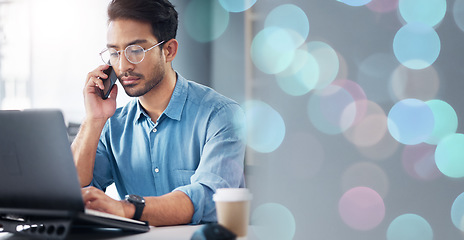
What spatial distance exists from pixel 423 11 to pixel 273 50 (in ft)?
2.43

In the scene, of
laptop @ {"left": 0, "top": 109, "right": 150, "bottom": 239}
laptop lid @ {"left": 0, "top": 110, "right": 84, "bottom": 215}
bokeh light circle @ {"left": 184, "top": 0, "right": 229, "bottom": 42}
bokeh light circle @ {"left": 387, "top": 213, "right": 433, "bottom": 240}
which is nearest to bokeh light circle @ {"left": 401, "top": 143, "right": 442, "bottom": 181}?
bokeh light circle @ {"left": 387, "top": 213, "right": 433, "bottom": 240}

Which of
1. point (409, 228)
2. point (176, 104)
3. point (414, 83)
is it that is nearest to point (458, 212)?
point (409, 228)

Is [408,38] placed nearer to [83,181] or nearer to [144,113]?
[144,113]

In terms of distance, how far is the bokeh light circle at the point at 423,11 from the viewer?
4.23ft

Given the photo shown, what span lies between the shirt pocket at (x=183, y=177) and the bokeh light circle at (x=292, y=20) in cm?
82

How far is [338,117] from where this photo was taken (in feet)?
5.55

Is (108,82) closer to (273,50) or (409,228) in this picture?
(273,50)

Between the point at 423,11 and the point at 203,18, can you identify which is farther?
the point at 203,18

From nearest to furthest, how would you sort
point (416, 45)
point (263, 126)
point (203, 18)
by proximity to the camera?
1. point (416, 45)
2. point (263, 126)
3. point (203, 18)

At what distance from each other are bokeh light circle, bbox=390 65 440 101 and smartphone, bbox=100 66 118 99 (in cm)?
98

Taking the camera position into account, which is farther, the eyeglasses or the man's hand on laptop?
the eyeglasses

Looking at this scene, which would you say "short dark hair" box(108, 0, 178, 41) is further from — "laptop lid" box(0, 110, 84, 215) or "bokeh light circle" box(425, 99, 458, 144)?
"bokeh light circle" box(425, 99, 458, 144)

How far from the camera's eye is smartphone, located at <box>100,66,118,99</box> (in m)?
1.39

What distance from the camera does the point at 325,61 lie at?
171cm
